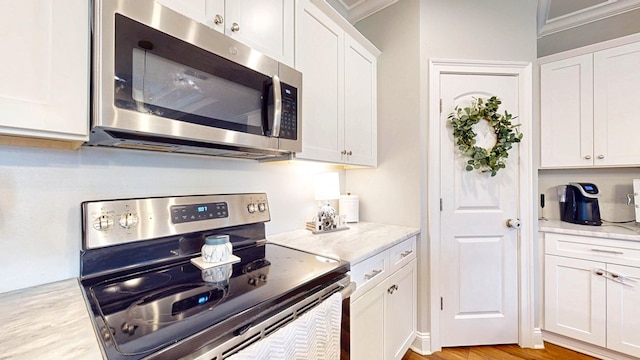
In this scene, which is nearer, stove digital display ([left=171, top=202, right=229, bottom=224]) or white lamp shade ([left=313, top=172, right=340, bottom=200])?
stove digital display ([left=171, top=202, right=229, bottom=224])

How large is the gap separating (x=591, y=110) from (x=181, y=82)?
294 centimetres

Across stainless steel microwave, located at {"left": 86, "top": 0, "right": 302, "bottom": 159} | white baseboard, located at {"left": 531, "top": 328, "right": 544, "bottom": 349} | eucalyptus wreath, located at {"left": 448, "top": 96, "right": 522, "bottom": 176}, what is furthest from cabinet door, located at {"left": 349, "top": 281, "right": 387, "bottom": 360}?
white baseboard, located at {"left": 531, "top": 328, "right": 544, "bottom": 349}

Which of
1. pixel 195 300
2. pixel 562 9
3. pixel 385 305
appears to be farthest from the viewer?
pixel 562 9

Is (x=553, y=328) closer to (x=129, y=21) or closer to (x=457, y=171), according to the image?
(x=457, y=171)

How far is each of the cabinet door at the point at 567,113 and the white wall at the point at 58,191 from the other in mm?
2827

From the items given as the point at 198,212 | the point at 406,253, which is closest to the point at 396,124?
the point at 406,253

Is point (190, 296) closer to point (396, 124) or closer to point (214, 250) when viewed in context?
point (214, 250)

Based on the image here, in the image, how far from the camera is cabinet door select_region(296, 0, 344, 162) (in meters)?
1.43

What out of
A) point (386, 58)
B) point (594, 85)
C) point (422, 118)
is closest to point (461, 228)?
point (422, 118)

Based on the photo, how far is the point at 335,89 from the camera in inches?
65.9

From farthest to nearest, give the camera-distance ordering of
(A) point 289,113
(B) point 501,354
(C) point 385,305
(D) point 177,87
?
(B) point 501,354 → (C) point 385,305 → (A) point 289,113 → (D) point 177,87

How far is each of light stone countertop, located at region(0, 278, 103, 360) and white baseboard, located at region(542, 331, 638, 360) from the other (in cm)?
289

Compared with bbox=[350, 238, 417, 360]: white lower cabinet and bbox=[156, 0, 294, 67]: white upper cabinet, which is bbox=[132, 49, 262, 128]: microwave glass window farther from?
bbox=[350, 238, 417, 360]: white lower cabinet

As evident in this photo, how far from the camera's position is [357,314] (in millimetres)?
1245
